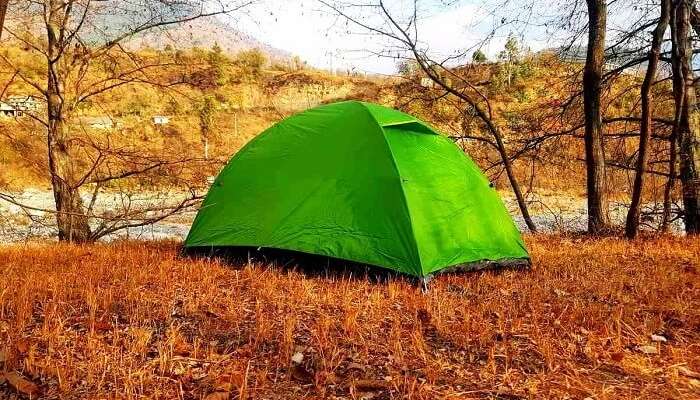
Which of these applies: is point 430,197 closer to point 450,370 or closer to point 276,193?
point 276,193

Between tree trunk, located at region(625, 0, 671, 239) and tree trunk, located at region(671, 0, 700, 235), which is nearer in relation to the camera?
tree trunk, located at region(625, 0, 671, 239)

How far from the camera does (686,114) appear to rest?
10.1 m

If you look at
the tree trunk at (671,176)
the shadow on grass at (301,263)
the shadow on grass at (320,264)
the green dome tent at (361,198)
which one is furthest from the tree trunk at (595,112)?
the shadow on grass at (301,263)

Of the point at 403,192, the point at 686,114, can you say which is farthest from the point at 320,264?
the point at 686,114

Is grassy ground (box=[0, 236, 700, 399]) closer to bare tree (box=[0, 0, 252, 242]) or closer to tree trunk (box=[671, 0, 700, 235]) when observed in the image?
bare tree (box=[0, 0, 252, 242])

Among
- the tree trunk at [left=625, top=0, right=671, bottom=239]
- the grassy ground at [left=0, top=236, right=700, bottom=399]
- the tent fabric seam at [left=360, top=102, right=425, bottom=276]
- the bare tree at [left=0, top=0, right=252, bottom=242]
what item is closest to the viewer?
the grassy ground at [left=0, top=236, right=700, bottom=399]

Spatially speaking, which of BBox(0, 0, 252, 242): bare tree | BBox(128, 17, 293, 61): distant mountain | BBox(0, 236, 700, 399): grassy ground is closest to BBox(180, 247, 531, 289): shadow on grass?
BBox(0, 236, 700, 399): grassy ground

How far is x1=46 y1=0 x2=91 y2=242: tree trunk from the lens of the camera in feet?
30.1

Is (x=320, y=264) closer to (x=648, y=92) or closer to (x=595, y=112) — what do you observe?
(x=648, y=92)

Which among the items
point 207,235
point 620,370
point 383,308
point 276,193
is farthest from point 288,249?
point 620,370

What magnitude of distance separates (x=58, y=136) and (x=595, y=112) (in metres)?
9.48

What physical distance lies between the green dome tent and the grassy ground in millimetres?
359

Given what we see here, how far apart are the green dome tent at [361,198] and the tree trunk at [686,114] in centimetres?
489

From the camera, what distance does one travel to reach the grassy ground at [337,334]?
301 centimetres
